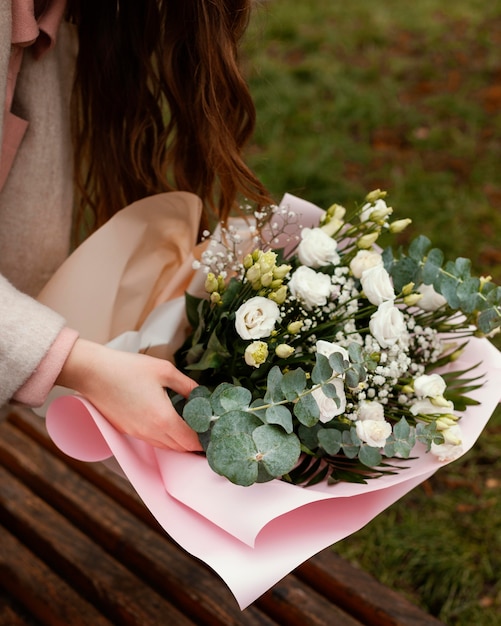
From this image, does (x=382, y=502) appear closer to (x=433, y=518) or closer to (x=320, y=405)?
(x=320, y=405)

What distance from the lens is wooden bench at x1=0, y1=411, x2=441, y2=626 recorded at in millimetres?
1588

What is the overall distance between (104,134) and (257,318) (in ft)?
1.97

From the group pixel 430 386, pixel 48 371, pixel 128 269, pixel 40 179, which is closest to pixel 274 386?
pixel 430 386

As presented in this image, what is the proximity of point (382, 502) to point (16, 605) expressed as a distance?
1.25m

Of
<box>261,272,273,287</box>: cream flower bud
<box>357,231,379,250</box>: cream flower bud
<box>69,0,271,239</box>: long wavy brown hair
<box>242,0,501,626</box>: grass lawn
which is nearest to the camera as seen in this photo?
<box>261,272,273,287</box>: cream flower bud

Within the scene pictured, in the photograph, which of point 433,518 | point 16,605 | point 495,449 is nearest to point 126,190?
point 16,605

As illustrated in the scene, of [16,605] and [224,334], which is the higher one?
[224,334]

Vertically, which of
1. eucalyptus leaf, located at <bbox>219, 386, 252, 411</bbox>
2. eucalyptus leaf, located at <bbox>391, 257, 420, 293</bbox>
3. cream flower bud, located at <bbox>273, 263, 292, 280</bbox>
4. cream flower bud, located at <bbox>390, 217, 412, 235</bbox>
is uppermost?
cream flower bud, located at <bbox>390, 217, 412, 235</bbox>

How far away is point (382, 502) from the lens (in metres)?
1.15

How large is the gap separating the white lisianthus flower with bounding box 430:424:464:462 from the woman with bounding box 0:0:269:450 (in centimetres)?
35

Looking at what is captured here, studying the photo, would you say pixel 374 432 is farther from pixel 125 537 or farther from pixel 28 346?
pixel 125 537

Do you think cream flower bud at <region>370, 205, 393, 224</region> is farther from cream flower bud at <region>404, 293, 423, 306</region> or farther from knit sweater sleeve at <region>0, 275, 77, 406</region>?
knit sweater sleeve at <region>0, 275, 77, 406</region>

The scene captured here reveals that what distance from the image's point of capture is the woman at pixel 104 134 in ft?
3.89

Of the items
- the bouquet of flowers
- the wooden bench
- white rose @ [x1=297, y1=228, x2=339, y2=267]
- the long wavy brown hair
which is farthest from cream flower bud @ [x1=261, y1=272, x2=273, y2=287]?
the wooden bench
